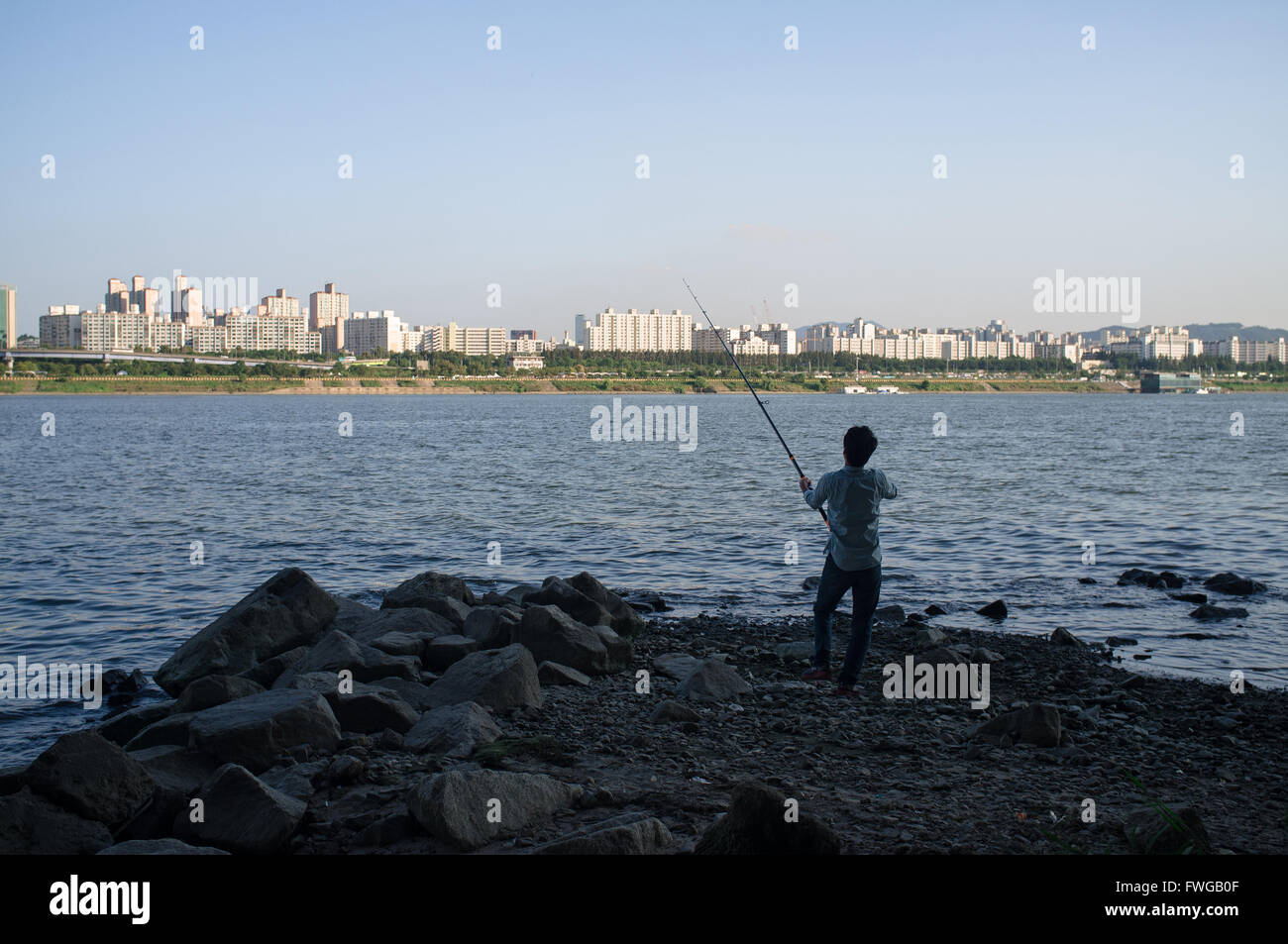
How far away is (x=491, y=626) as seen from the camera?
11750mm

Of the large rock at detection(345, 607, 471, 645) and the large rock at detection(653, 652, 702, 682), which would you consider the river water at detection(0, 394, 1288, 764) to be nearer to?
the large rock at detection(345, 607, 471, 645)

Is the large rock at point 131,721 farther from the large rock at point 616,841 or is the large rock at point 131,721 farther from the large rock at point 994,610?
the large rock at point 994,610

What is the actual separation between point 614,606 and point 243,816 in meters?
7.75

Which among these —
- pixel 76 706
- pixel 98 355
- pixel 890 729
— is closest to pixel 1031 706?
pixel 890 729

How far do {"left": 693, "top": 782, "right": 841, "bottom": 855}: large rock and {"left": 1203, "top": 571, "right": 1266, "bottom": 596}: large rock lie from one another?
47.2ft

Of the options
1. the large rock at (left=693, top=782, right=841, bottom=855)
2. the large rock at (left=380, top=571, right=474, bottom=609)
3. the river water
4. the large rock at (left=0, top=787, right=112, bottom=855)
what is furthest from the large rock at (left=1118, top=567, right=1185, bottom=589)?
the large rock at (left=0, top=787, right=112, bottom=855)

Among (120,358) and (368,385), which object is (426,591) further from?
(120,358)

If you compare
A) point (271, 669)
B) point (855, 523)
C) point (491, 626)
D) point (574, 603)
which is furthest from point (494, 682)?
point (574, 603)

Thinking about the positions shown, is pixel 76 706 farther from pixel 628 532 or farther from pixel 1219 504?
pixel 1219 504

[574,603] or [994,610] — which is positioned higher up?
[574,603]

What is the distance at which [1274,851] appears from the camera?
5977mm

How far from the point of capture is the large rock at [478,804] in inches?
237

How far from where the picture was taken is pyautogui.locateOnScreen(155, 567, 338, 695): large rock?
37.8 feet
